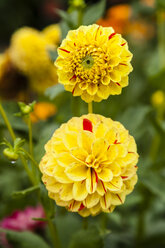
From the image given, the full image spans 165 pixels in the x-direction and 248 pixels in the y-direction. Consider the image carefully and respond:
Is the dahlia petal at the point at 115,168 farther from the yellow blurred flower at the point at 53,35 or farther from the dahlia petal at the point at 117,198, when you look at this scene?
the yellow blurred flower at the point at 53,35

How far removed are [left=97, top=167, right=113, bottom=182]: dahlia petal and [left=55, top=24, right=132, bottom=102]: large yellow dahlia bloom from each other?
0.10 meters

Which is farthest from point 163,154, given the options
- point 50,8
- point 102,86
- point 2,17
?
point 2,17

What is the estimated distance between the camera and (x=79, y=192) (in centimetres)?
56

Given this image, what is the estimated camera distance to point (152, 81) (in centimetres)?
98

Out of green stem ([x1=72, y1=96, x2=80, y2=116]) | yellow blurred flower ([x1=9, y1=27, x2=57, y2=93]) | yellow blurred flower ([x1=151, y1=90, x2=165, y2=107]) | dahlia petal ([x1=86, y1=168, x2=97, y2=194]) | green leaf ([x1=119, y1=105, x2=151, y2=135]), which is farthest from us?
yellow blurred flower ([x1=9, y1=27, x2=57, y2=93])

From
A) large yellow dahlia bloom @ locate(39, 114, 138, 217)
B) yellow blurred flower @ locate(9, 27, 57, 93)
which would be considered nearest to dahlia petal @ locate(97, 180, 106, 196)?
large yellow dahlia bloom @ locate(39, 114, 138, 217)

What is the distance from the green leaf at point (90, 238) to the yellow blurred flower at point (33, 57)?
54cm

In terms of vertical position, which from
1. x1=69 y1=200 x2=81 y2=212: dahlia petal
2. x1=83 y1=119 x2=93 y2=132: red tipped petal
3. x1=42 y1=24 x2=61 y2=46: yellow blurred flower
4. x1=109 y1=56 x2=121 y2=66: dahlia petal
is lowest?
x1=69 y1=200 x2=81 y2=212: dahlia petal

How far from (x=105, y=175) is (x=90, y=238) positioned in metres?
0.19

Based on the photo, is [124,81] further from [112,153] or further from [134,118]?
[134,118]

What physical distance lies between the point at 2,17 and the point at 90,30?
2.28 meters

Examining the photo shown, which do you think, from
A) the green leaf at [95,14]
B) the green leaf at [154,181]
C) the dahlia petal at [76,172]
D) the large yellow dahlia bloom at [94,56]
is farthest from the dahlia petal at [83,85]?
the green leaf at [154,181]

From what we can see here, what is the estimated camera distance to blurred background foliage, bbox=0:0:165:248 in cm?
77

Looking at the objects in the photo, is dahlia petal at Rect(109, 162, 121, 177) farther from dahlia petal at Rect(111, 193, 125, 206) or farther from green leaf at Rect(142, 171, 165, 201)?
green leaf at Rect(142, 171, 165, 201)
